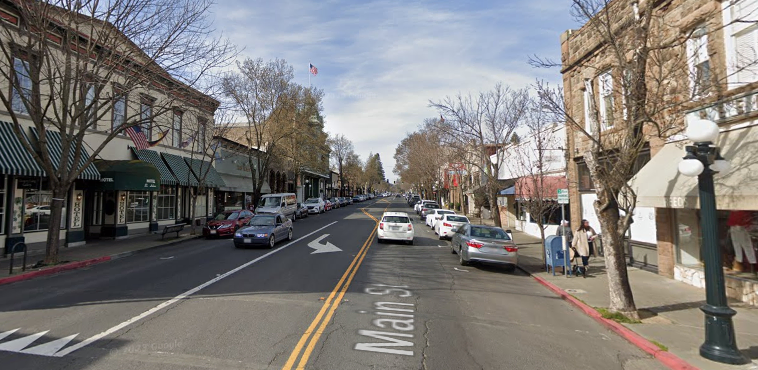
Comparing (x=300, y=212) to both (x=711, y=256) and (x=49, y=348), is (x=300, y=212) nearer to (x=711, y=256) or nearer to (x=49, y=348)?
(x=49, y=348)

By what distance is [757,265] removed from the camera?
8211mm

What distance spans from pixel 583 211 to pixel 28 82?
2282cm

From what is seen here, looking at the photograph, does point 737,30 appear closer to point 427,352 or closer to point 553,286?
point 553,286

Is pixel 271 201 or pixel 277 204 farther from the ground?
pixel 271 201

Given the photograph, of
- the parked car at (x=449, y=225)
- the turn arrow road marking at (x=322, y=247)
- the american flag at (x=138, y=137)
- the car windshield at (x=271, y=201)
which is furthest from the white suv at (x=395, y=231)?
the car windshield at (x=271, y=201)

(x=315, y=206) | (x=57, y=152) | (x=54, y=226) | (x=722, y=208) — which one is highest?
(x=57, y=152)

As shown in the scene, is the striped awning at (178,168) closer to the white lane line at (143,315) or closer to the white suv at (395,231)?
the white suv at (395,231)

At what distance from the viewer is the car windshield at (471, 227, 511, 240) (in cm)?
1231

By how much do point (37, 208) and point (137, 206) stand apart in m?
5.87

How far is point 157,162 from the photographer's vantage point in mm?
21578

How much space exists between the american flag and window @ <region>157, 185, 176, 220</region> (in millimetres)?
3432

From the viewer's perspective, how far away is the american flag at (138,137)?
19.6 metres

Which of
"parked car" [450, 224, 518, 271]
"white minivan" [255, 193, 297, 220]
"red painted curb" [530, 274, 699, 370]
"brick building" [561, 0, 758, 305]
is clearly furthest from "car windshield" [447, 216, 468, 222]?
"white minivan" [255, 193, 297, 220]

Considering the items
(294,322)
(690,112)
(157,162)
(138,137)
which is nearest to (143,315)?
(294,322)
